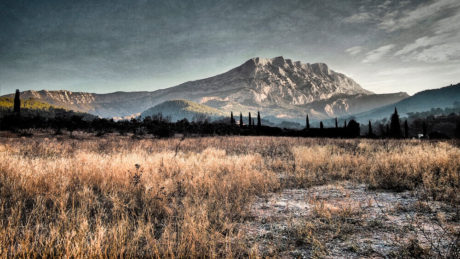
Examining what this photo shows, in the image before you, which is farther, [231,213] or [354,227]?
[231,213]

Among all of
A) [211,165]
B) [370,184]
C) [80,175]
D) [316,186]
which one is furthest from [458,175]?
[80,175]

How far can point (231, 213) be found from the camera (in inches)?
155

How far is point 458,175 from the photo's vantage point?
575 centimetres

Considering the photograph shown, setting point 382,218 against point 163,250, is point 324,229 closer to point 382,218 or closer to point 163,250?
point 382,218

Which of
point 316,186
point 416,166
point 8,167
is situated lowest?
point 316,186

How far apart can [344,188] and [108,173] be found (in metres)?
6.69

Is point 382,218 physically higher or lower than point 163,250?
lower

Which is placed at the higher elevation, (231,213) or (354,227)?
(231,213)

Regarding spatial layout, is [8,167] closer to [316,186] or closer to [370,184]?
[316,186]

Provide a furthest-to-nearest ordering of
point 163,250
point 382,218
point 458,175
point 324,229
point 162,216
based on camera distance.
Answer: point 458,175
point 162,216
point 382,218
point 324,229
point 163,250

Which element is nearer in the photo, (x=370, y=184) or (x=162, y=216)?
(x=162, y=216)

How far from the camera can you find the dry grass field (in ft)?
9.05

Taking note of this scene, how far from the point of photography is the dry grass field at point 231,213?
2.76 meters

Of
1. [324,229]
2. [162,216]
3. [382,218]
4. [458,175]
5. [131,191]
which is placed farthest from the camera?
[458,175]
